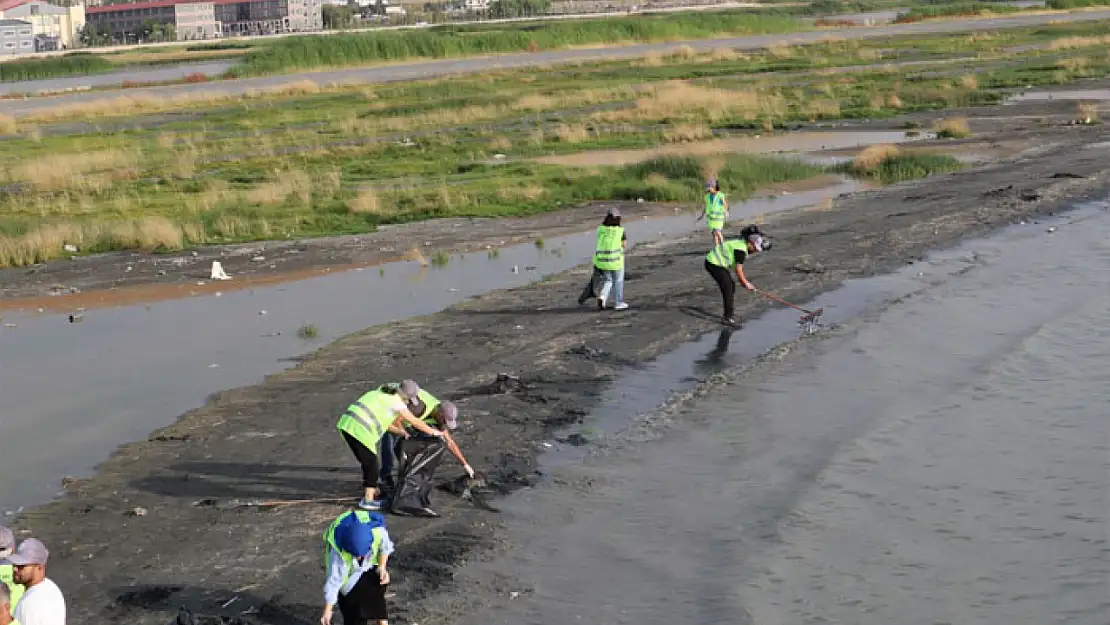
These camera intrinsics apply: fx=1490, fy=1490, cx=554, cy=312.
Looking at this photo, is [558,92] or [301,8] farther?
[301,8]

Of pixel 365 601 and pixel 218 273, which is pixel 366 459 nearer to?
pixel 365 601

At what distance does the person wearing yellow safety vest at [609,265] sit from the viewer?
899 inches

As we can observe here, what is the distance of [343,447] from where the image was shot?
1705cm

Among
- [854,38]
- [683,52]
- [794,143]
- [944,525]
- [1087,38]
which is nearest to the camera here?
[944,525]

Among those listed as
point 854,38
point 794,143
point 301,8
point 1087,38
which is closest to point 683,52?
point 854,38

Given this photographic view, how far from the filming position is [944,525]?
15578 millimetres

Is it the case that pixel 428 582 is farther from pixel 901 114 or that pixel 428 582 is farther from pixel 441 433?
pixel 901 114

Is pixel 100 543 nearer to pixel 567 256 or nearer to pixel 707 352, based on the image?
pixel 707 352

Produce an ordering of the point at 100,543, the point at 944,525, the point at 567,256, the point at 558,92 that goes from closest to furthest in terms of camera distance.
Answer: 1. the point at 100,543
2. the point at 944,525
3. the point at 567,256
4. the point at 558,92

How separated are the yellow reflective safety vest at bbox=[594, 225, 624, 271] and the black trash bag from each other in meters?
8.63

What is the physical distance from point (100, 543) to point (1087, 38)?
8211 cm

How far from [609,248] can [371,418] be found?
957 centimetres

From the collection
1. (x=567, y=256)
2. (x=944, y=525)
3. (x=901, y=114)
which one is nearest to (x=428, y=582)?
(x=944, y=525)

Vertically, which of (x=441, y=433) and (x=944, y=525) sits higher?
(x=441, y=433)
